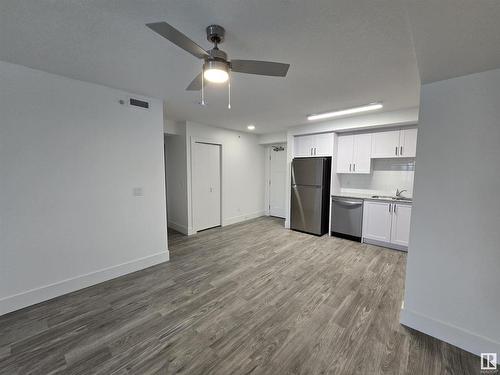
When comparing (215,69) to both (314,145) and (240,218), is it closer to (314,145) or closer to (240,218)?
(314,145)

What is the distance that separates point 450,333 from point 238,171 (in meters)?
4.63

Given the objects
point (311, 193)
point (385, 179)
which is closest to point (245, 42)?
point (311, 193)

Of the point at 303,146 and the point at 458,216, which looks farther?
the point at 303,146

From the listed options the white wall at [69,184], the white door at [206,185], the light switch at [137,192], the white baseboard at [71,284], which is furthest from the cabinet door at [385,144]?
the white baseboard at [71,284]

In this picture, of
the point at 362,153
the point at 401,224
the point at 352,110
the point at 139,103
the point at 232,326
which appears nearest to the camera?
the point at 232,326

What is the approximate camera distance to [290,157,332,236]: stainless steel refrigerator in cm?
440

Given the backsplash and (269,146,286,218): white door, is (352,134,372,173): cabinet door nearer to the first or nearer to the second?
the backsplash

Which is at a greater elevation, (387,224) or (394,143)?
(394,143)

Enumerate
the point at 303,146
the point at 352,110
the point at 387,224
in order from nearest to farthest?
the point at 352,110
the point at 387,224
the point at 303,146

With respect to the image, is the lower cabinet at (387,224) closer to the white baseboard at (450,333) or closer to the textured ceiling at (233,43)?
the textured ceiling at (233,43)

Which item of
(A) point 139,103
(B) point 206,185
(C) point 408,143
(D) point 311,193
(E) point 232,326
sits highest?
(A) point 139,103

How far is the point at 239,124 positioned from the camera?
14.9 ft

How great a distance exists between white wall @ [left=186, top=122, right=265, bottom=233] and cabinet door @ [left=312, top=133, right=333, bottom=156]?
1915 millimetres

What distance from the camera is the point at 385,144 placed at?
12.8 feet
